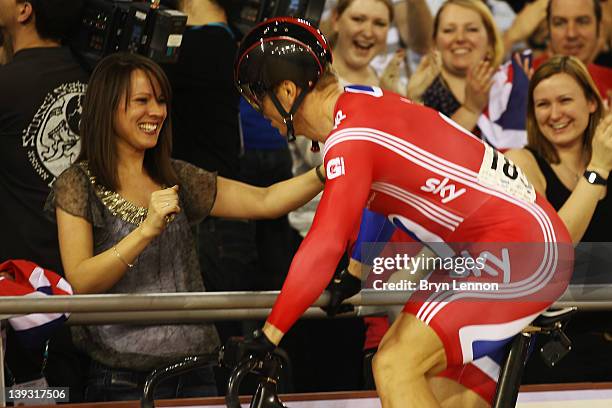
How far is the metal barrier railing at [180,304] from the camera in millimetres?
3152

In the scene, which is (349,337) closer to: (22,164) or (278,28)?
(22,164)

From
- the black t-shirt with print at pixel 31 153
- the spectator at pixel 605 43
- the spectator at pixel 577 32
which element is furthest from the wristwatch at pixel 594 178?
the spectator at pixel 605 43

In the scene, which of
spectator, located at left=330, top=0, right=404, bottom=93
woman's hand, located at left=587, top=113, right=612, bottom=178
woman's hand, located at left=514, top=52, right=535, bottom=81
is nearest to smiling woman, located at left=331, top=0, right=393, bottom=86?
spectator, located at left=330, top=0, right=404, bottom=93

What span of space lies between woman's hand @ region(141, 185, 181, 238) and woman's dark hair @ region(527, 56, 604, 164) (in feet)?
5.69

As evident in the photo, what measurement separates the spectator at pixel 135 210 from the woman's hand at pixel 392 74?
1673mm

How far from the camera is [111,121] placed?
148 inches

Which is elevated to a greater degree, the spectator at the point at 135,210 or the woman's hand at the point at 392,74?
the woman's hand at the point at 392,74

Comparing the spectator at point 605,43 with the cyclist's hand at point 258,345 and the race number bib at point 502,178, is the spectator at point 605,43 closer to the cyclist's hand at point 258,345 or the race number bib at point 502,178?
the race number bib at point 502,178

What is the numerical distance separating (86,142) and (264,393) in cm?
124

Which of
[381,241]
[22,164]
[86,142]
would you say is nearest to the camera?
[381,241]

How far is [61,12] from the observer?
430cm

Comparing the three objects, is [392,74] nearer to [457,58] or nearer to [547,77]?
[457,58]

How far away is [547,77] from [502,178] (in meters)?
1.67

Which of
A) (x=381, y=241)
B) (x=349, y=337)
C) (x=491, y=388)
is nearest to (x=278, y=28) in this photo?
(x=381, y=241)
